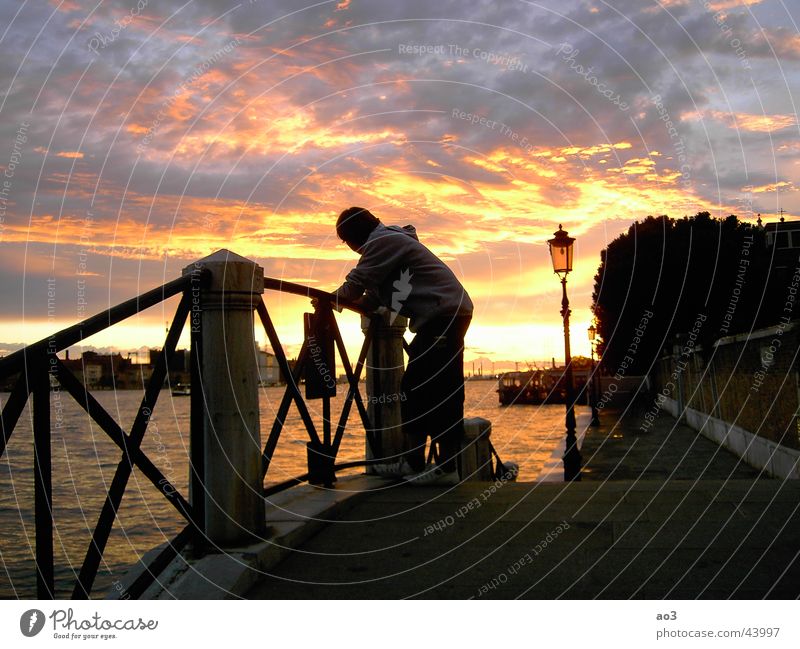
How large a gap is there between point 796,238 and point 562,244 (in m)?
6.69

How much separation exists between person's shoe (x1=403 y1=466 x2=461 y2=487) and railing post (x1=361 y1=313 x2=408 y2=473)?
21.0 inches

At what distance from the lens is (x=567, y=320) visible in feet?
56.0

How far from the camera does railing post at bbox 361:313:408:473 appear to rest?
285 inches

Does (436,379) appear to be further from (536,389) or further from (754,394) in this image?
(536,389)

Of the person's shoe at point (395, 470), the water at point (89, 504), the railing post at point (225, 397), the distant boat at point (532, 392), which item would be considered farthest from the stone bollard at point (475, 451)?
the distant boat at point (532, 392)

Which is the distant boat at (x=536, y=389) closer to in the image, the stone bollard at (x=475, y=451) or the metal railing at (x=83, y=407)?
the stone bollard at (x=475, y=451)

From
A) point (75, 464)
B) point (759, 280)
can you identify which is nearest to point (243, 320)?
point (759, 280)

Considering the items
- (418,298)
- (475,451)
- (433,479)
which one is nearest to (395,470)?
(433,479)

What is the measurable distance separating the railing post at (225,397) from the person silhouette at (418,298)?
1430 millimetres

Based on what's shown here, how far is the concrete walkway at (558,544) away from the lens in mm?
3604

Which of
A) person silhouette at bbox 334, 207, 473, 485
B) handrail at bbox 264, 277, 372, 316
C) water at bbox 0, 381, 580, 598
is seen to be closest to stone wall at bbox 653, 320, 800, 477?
water at bbox 0, 381, 580, 598

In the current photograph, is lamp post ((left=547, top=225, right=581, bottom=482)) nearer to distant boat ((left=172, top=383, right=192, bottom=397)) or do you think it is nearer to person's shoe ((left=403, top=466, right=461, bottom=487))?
distant boat ((left=172, top=383, right=192, bottom=397))
